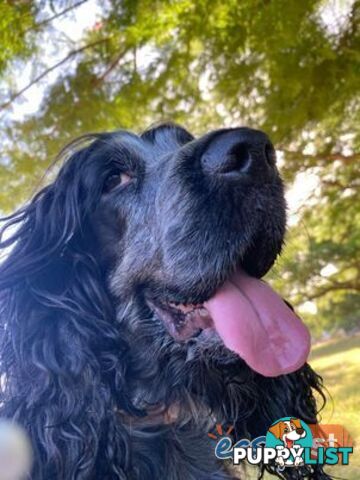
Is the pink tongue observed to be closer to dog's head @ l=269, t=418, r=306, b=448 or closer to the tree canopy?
dog's head @ l=269, t=418, r=306, b=448

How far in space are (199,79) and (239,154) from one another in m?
3.99

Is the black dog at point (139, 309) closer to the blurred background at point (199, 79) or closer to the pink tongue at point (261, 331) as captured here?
the pink tongue at point (261, 331)

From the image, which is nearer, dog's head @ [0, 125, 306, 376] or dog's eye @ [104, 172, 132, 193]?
dog's head @ [0, 125, 306, 376]

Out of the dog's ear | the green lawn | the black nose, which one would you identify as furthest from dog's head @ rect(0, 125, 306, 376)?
the green lawn

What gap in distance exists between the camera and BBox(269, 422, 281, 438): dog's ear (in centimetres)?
237

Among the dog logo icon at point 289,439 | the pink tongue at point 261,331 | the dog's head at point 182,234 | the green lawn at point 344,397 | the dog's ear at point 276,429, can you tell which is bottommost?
the green lawn at point 344,397

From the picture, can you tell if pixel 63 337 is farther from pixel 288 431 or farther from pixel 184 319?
pixel 288 431

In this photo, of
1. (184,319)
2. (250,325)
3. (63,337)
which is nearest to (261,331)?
(250,325)

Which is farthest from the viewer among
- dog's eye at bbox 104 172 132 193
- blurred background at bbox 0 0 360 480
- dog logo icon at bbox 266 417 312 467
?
blurred background at bbox 0 0 360 480

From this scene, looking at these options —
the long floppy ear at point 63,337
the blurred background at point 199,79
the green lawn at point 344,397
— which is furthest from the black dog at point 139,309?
the blurred background at point 199,79

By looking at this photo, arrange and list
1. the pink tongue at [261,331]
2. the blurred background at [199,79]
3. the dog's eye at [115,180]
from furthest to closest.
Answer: the blurred background at [199,79], the dog's eye at [115,180], the pink tongue at [261,331]

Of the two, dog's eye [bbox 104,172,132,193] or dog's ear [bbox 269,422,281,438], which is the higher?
dog's eye [bbox 104,172,132,193]

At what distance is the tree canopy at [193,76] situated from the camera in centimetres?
488

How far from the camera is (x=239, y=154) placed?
1.98m
